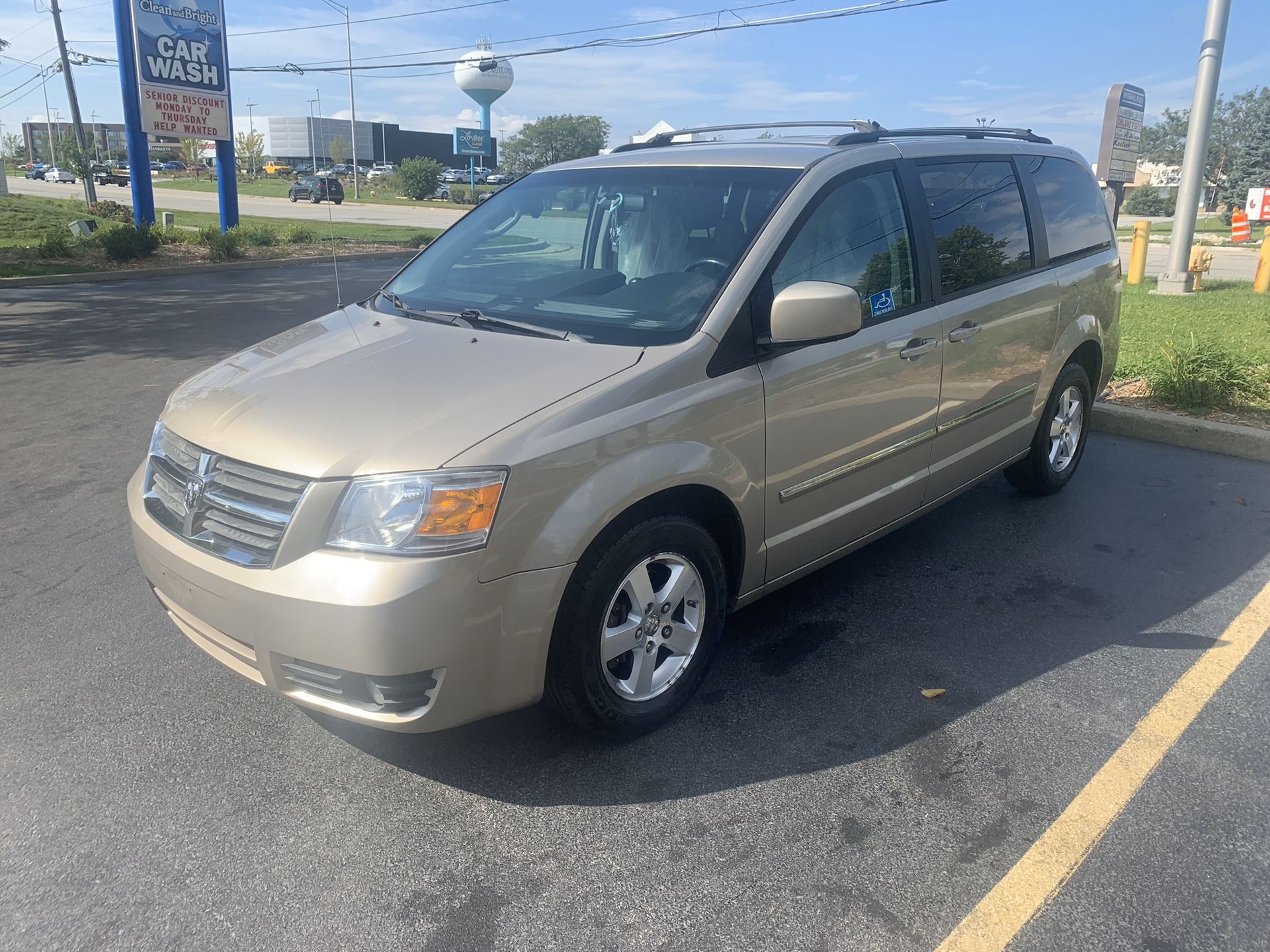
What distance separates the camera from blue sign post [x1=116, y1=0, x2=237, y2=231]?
1736 cm

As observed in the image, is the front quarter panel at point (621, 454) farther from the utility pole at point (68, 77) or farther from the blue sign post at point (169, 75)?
the utility pole at point (68, 77)

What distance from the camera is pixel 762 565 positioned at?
3.50 m

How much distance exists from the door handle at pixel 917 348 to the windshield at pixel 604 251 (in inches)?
32.6

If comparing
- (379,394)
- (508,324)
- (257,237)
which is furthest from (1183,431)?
(257,237)

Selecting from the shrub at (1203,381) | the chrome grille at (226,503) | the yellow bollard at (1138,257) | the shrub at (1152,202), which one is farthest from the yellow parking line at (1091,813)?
the shrub at (1152,202)

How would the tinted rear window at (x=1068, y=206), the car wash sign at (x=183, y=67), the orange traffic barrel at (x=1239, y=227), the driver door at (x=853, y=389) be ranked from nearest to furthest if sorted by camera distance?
the driver door at (x=853, y=389) → the tinted rear window at (x=1068, y=206) → the car wash sign at (x=183, y=67) → the orange traffic barrel at (x=1239, y=227)

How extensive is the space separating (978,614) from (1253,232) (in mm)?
37828

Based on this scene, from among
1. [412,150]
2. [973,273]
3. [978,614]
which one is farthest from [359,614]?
[412,150]

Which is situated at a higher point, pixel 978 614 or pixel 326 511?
pixel 326 511

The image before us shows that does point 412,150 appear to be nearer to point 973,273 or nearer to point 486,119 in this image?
point 486,119

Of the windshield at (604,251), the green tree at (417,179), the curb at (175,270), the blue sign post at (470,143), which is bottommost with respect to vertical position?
the curb at (175,270)

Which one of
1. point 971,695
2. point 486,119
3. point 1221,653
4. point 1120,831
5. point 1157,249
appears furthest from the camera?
point 486,119

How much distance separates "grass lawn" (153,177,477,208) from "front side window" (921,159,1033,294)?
1846 inches

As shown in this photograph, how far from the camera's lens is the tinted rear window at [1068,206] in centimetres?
498
